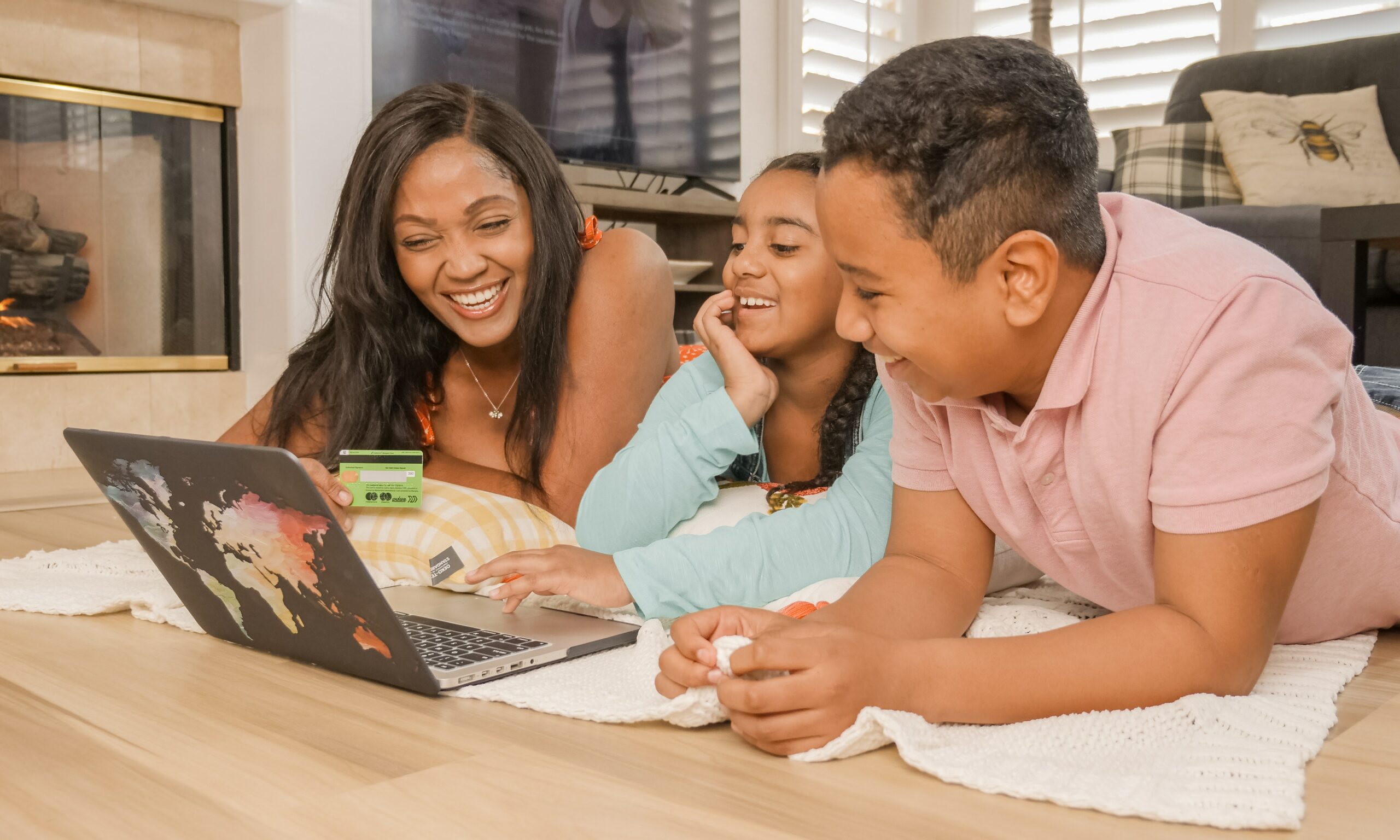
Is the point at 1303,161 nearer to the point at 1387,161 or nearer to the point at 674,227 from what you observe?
the point at 1387,161

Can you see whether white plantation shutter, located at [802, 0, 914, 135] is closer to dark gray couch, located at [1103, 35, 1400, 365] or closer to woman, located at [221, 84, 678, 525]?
dark gray couch, located at [1103, 35, 1400, 365]

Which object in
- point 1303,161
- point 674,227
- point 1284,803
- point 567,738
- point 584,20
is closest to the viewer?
point 1284,803

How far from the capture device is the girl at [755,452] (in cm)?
108

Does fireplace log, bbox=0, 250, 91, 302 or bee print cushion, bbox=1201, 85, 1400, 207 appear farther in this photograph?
bee print cushion, bbox=1201, 85, 1400, 207

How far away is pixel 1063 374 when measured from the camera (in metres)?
0.79

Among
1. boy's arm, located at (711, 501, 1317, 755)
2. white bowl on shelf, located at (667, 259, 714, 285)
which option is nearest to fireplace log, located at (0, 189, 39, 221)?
white bowl on shelf, located at (667, 259, 714, 285)

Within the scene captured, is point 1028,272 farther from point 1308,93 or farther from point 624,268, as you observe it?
point 1308,93

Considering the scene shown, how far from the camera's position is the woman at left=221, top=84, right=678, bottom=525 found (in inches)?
56.8

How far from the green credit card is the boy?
1.88 ft

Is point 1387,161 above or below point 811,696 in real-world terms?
above

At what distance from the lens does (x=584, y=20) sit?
3.32 meters

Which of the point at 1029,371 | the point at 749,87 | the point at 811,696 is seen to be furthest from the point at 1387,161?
the point at 811,696

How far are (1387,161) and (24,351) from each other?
306 cm

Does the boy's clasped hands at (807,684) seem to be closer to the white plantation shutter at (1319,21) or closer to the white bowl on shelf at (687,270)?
the white bowl on shelf at (687,270)
